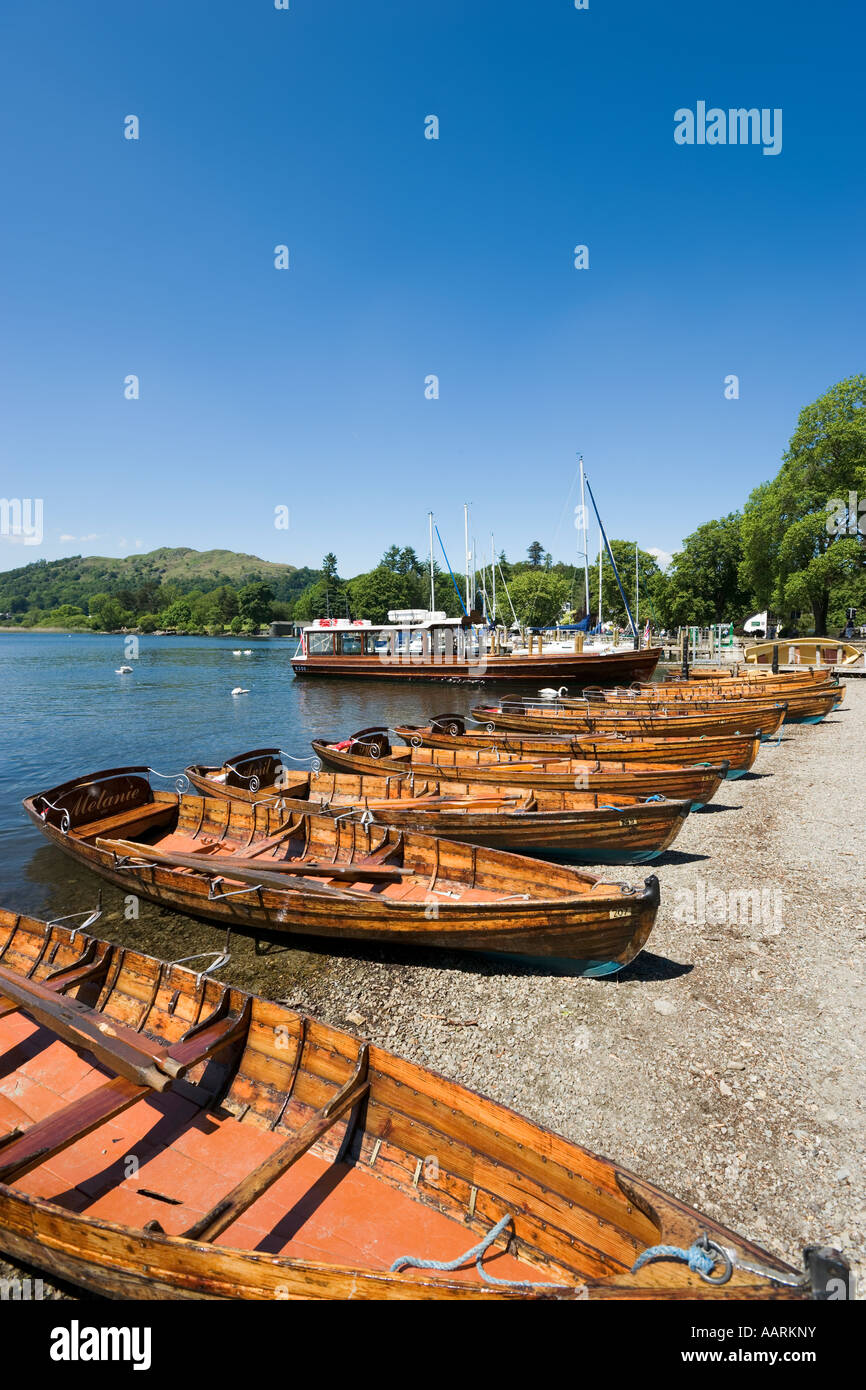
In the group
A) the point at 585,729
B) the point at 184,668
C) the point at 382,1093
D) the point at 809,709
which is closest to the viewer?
the point at 382,1093

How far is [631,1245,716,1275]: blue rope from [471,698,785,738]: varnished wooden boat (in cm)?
1782

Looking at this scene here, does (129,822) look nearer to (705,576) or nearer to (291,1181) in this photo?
(291,1181)

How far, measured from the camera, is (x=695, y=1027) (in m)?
7.50

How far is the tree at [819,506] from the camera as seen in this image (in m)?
42.9

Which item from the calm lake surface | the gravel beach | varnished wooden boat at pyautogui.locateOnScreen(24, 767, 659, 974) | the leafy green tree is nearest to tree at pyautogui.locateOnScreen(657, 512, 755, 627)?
the calm lake surface

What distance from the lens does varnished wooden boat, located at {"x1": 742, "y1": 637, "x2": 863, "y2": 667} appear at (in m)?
43.0

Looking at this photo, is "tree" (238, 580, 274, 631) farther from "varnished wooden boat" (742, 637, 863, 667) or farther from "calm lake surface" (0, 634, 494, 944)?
"varnished wooden boat" (742, 637, 863, 667)

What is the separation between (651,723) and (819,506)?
1398 inches

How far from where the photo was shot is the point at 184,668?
3056 inches

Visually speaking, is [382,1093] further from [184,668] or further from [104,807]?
[184,668]

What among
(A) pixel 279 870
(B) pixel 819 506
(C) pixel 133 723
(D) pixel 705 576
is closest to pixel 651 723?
(A) pixel 279 870
